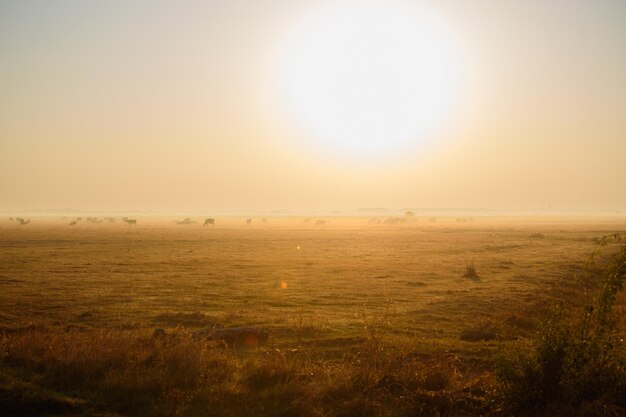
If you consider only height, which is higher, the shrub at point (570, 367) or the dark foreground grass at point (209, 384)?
the shrub at point (570, 367)

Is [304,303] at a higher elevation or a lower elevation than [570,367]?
lower

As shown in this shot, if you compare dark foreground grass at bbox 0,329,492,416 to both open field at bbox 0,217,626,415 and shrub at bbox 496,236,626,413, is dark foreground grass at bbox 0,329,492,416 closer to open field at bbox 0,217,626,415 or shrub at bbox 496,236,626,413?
open field at bbox 0,217,626,415

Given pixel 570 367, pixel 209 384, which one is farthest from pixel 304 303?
pixel 570 367

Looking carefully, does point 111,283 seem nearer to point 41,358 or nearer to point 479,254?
point 41,358

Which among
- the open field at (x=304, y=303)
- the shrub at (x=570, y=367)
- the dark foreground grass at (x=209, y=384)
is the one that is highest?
the shrub at (x=570, y=367)

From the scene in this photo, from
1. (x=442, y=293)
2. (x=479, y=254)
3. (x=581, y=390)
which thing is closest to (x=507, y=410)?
(x=581, y=390)

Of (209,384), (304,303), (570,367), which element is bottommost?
(304,303)

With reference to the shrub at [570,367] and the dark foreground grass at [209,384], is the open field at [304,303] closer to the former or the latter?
the dark foreground grass at [209,384]

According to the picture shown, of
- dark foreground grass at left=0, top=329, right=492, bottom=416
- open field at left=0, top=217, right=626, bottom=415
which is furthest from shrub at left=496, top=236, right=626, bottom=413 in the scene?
open field at left=0, top=217, right=626, bottom=415

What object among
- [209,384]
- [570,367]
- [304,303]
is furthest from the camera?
[304,303]

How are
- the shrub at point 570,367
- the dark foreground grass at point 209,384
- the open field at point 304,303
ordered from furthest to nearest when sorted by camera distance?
the open field at point 304,303 → the dark foreground grass at point 209,384 → the shrub at point 570,367

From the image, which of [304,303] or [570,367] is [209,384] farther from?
[304,303]

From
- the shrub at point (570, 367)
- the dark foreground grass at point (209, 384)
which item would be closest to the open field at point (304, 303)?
the dark foreground grass at point (209, 384)

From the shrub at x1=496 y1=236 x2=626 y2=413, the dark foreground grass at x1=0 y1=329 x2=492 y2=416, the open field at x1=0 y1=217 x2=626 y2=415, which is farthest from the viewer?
the open field at x1=0 y1=217 x2=626 y2=415
